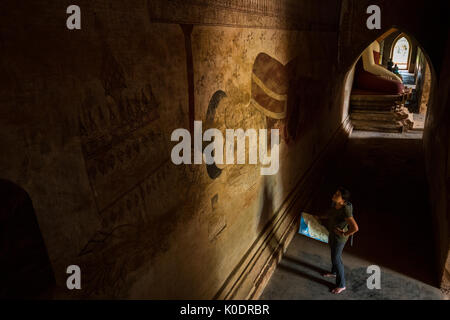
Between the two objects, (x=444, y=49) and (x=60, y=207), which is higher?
(x=444, y=49)

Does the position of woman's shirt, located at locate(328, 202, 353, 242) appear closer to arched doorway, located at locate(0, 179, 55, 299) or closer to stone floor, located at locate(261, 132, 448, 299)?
stone floor, located at locate(261, 132, 448, 299)

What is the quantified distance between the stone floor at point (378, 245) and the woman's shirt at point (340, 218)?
73 centimetres

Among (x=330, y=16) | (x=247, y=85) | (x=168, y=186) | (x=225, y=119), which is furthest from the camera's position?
(x=330, y=16)

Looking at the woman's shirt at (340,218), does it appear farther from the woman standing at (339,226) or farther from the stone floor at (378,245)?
the stone floor at (378,245)

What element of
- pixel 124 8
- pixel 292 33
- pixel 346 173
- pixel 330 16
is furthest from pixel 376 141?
pixel 124 8

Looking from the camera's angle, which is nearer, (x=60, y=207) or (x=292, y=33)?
(x=60, y=207)

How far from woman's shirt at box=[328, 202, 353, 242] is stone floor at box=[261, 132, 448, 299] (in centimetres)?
73

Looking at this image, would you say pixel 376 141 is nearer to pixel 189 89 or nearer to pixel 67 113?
pixel 189 89

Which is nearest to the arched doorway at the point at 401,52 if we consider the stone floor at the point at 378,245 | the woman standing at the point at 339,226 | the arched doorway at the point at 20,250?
the stone floor at the point at 378,245

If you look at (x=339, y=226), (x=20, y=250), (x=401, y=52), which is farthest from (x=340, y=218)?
(x=401, y=52)

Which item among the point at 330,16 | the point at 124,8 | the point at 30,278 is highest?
the point at 330,16

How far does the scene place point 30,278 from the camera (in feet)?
Result: 4.46

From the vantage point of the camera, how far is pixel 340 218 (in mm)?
3252

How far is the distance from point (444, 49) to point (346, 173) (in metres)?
3.33
